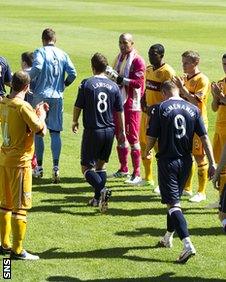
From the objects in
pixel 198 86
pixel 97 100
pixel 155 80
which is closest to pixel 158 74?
pixel 155 80

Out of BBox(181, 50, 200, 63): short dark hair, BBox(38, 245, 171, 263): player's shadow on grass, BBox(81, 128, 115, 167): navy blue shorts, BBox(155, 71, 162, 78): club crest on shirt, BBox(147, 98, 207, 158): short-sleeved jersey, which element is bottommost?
BBox(38, 245, 171, 263): player's shadow on grass

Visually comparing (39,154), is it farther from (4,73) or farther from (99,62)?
(99,62)

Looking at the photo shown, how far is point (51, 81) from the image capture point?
11.7 meters

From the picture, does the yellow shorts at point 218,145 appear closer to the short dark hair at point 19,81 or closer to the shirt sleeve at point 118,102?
the shirt sleeve at point 118,102

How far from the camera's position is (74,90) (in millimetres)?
20281

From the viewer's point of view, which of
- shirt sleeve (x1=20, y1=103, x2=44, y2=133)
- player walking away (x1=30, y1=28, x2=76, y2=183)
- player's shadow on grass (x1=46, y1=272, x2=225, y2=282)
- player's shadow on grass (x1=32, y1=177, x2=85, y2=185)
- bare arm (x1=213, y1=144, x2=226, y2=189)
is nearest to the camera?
bare arm (x1=213, y1=144, x2=226, y2=189)

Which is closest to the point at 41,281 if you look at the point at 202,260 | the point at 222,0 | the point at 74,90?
the point at 202,260

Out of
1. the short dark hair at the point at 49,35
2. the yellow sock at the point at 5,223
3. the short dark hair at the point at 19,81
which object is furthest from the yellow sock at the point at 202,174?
the short dark hair at the point at 19,81

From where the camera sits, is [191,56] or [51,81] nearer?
[191,56]

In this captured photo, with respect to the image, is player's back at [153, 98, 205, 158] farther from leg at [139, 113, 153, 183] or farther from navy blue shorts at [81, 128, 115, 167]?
leg at [139, 113, 153, 183]

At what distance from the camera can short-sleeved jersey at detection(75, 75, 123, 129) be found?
9.81 meters

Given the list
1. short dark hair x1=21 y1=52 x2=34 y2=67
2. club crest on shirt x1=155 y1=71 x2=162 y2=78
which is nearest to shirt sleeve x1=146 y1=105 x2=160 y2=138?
club crest on shirt x1=155 y1=71 x2=162 y2=78

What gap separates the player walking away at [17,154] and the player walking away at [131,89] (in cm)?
376

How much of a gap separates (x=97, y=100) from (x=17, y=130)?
2.20 m
